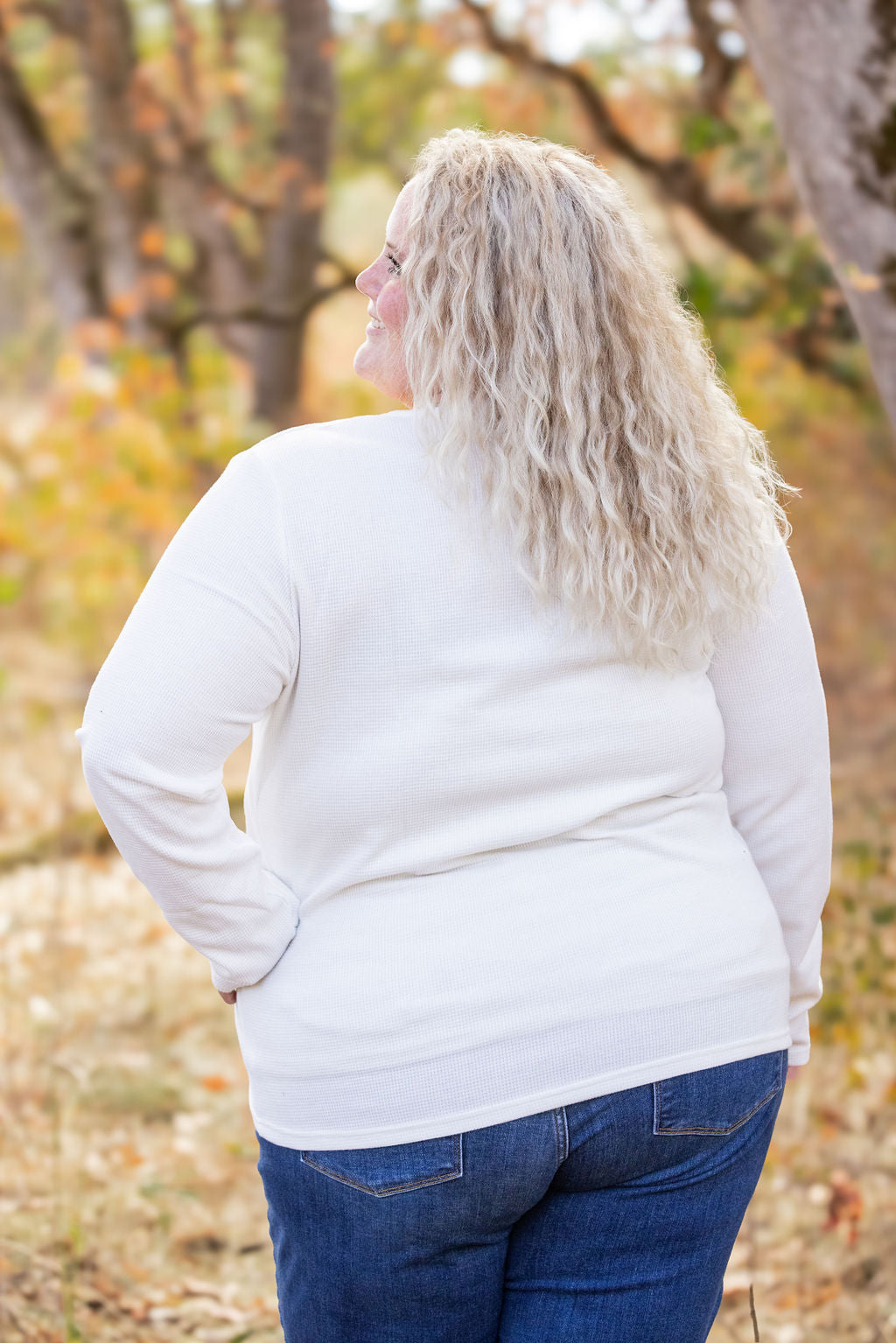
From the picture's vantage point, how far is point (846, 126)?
227cm

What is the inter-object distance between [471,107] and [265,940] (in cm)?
889

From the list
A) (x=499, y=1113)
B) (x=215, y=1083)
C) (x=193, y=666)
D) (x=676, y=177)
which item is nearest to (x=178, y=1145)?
(x=215, y=1083)

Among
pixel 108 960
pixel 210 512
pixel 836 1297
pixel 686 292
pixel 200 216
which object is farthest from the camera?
pixel 200 216

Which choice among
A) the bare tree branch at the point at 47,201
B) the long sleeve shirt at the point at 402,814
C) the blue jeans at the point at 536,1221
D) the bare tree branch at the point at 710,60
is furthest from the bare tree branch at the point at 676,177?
the blue jeans at the point at 536,1221

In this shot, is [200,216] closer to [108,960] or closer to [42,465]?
[42,465]

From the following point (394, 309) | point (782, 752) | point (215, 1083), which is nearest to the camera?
point (394, 309)

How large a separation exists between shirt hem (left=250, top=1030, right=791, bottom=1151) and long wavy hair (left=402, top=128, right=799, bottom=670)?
1.34ft

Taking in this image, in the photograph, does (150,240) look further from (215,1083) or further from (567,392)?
(567,392)

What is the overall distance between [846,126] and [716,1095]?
1816 millimetres

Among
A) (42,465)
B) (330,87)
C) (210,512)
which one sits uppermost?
(210,512)

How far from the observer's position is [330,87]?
265 inches

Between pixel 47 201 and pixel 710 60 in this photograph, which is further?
pixel 710 60

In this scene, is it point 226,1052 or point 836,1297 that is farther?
point 226,1052

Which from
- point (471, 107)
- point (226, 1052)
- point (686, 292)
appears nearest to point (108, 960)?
point (226, 1052)
